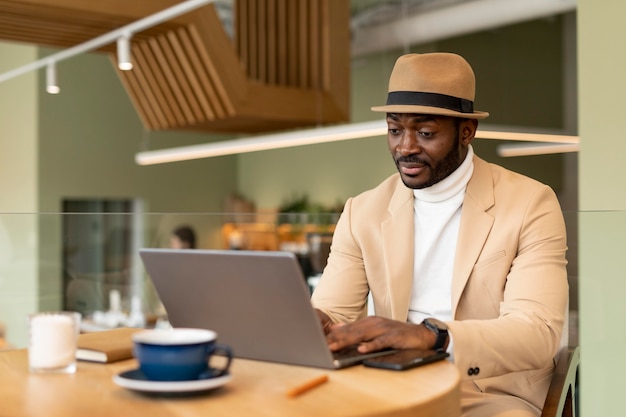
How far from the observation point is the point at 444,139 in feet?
7.43

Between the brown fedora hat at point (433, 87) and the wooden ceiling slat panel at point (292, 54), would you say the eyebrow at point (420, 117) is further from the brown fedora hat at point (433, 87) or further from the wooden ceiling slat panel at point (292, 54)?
the wooden ceiling slat panel at point (292, 54)

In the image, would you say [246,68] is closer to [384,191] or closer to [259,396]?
[384,191]

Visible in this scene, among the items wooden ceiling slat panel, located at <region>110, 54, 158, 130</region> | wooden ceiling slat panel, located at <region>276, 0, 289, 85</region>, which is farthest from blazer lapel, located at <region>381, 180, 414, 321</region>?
wooden ceiling slat panel, located at <region>110, 54, 158, 130</region>

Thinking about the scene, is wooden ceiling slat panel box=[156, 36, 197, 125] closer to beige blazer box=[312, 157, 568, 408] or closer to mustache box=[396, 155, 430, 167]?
beige blazer box=[312, 157, 568, 408]

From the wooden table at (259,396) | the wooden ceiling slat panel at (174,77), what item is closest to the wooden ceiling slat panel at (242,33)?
the wooden ceiling slat panel at (174,77)

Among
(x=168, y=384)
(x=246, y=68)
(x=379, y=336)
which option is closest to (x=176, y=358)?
(x=168, y=384)

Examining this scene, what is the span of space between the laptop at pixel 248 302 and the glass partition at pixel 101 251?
1578 mm

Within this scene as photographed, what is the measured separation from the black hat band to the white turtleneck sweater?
0.15 meters

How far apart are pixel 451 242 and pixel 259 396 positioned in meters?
0.98

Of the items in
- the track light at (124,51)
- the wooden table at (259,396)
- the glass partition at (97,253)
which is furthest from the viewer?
the track light at (124,51)

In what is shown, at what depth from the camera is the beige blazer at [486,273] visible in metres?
1.93

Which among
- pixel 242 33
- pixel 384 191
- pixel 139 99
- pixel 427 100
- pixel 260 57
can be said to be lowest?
pixel 384 191

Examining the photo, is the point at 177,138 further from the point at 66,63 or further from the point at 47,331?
the point at 47,331

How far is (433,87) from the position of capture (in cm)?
223
